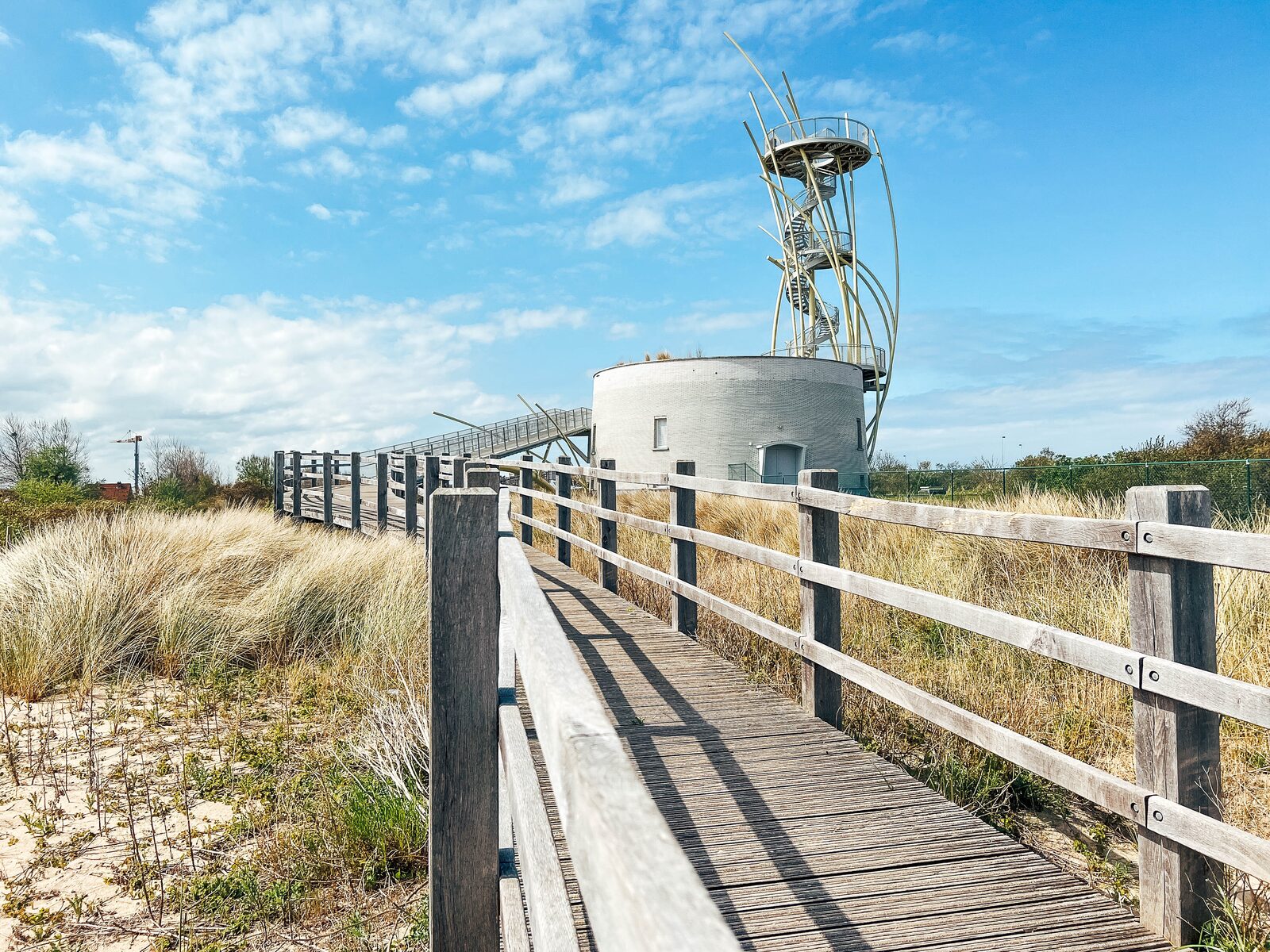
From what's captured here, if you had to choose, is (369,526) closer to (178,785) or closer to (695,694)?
(178,785)

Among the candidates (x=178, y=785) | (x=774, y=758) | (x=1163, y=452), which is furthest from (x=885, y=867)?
(x=1163, y=452)

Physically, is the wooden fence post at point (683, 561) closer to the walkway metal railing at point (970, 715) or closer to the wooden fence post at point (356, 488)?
the walkway metal railing at point (970, 715)

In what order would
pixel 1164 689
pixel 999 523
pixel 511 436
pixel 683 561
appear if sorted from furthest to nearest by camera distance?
pixel 511 436 < pixel 683 561 < pixel 999 523 < pixel 1164 689

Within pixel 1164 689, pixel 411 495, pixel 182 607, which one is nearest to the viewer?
pixel 1164 689

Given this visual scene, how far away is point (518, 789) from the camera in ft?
5.83

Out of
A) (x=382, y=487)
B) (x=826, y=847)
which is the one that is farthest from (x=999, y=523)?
(x=382, y=487)

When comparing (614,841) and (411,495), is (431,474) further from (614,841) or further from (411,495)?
(614,841)

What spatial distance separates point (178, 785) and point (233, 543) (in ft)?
18.0

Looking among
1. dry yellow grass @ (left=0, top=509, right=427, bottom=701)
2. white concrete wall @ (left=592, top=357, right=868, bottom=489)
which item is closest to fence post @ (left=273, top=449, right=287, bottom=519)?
dry yellow grass @ (left=0, top=509, right=427, bottom=701)

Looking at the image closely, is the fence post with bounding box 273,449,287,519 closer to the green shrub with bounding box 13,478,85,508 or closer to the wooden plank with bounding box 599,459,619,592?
the green shrub with bounding box 13,478,85,508

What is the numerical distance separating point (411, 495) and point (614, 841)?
1239 cm

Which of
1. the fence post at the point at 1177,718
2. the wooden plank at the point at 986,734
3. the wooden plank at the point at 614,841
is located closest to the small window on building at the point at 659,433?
the wooden plank at the point at 986,734

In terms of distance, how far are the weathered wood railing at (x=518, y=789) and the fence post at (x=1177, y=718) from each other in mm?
1883

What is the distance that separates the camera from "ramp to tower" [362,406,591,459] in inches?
1436
